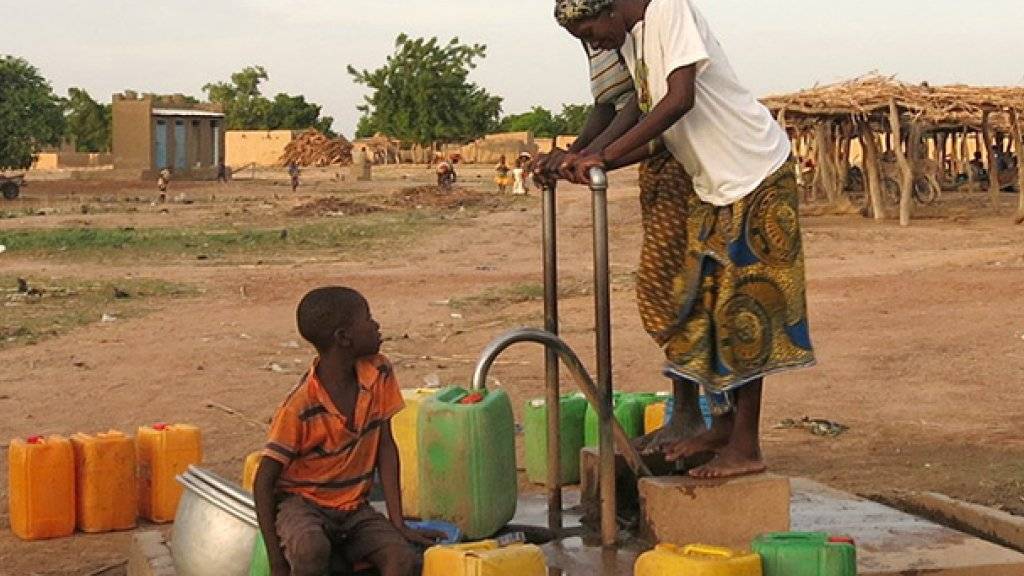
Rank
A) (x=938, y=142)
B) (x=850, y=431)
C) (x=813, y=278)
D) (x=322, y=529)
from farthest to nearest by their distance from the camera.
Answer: (x=938, y=142) < (x=813, y=278) < (x=850, y=431) < (x=322, y=529)

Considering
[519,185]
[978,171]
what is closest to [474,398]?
[519,185]

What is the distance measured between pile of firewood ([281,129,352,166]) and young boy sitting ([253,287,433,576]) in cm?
5515

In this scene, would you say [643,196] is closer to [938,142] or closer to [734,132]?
[734,132]

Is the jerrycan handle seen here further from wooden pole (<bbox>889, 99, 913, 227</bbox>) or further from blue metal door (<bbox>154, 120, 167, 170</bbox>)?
blue metal door (<bbox>154, 120, 167, 170</bbox>)

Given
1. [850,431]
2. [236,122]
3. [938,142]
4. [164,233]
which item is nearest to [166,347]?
[850,431]

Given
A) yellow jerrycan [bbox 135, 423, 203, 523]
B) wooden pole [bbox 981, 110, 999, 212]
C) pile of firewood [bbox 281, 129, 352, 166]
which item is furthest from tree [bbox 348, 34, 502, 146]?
yellow jerrycan [bbox 135, 423, 203, 523]

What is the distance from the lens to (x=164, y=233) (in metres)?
21.8

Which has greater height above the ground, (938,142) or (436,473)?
(938,142)

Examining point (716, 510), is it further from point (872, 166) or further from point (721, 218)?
point (872, 166)

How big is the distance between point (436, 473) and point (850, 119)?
19.5 meters

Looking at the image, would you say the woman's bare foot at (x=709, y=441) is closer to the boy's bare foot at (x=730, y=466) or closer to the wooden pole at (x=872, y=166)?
the boy's bare foot at (x=730, y=466)

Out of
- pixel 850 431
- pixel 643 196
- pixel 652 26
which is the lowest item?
pixel 850 431

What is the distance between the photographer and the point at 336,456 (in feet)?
12.4

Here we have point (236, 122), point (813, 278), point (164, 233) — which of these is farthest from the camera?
point (236, 122)
